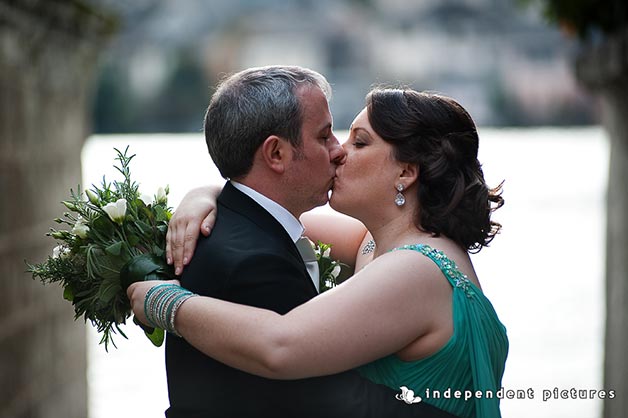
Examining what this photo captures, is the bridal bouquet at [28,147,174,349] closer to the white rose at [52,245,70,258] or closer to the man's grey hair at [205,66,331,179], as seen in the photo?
the white rose at [52,245,70,258]

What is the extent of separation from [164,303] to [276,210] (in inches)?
17.9

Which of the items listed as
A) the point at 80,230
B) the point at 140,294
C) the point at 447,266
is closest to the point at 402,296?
the point at 447,266

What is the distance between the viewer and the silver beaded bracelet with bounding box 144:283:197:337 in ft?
8.43

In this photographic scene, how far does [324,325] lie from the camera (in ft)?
8.11

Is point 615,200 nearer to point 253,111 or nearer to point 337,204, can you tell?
point 337,204

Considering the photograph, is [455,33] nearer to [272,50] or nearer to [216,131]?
[272,50]

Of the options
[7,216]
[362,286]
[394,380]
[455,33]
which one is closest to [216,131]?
[362,286]

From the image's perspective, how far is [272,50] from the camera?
3888 inches

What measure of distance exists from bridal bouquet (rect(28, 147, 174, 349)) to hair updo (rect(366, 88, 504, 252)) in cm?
71

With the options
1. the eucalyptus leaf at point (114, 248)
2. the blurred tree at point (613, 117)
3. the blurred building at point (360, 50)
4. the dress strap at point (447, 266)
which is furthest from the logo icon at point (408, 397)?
the blurred building at point (360, 50)

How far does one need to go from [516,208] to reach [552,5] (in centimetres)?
2323

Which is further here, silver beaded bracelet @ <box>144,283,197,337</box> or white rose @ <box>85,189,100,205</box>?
white rose @ <box>85,189,100,205</box>

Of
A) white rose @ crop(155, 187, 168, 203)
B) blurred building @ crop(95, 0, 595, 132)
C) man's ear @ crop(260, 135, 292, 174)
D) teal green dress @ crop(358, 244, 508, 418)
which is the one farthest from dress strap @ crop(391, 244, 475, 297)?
blurred building @ crop(95, 0, 595, 132)

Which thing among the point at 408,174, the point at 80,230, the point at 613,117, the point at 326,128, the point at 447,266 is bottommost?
the point at 447,266
